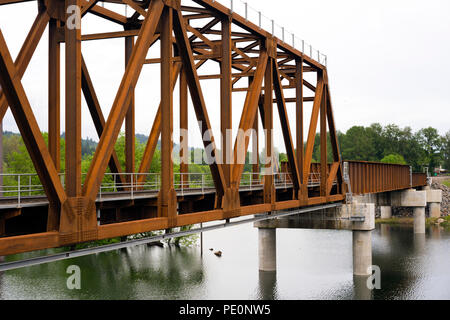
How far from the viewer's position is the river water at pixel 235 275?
35.7 m

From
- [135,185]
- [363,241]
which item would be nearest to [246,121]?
[135,185]

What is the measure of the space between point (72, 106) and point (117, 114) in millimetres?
1293

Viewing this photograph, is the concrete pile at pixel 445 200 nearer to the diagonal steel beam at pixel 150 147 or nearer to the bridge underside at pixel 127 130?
the bridge underside at pixel 127 130

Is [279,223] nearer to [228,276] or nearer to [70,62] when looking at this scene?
[228,276]

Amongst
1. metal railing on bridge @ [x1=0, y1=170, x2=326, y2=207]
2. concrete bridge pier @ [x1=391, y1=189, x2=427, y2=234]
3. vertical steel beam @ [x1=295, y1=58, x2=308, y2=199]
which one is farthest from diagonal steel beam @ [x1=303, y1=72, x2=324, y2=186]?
concrete bridge pier @ [x1=391, y1=189, x2=427, y2=234]

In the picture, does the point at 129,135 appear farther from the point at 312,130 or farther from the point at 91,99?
the point at 312,130

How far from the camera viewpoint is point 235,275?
41500mm

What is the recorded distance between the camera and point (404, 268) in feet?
150

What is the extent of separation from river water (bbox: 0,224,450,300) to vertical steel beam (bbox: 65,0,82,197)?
22.7 m

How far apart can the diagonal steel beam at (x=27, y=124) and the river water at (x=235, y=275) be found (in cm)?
2344

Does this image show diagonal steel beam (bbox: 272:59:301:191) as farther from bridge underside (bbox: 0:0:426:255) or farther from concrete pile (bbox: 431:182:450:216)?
concrete pile (bbox: 431:182:450:216)

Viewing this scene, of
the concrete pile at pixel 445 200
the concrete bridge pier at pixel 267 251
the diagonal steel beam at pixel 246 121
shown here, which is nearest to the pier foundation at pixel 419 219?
the concrete pile at pixel 445 200
